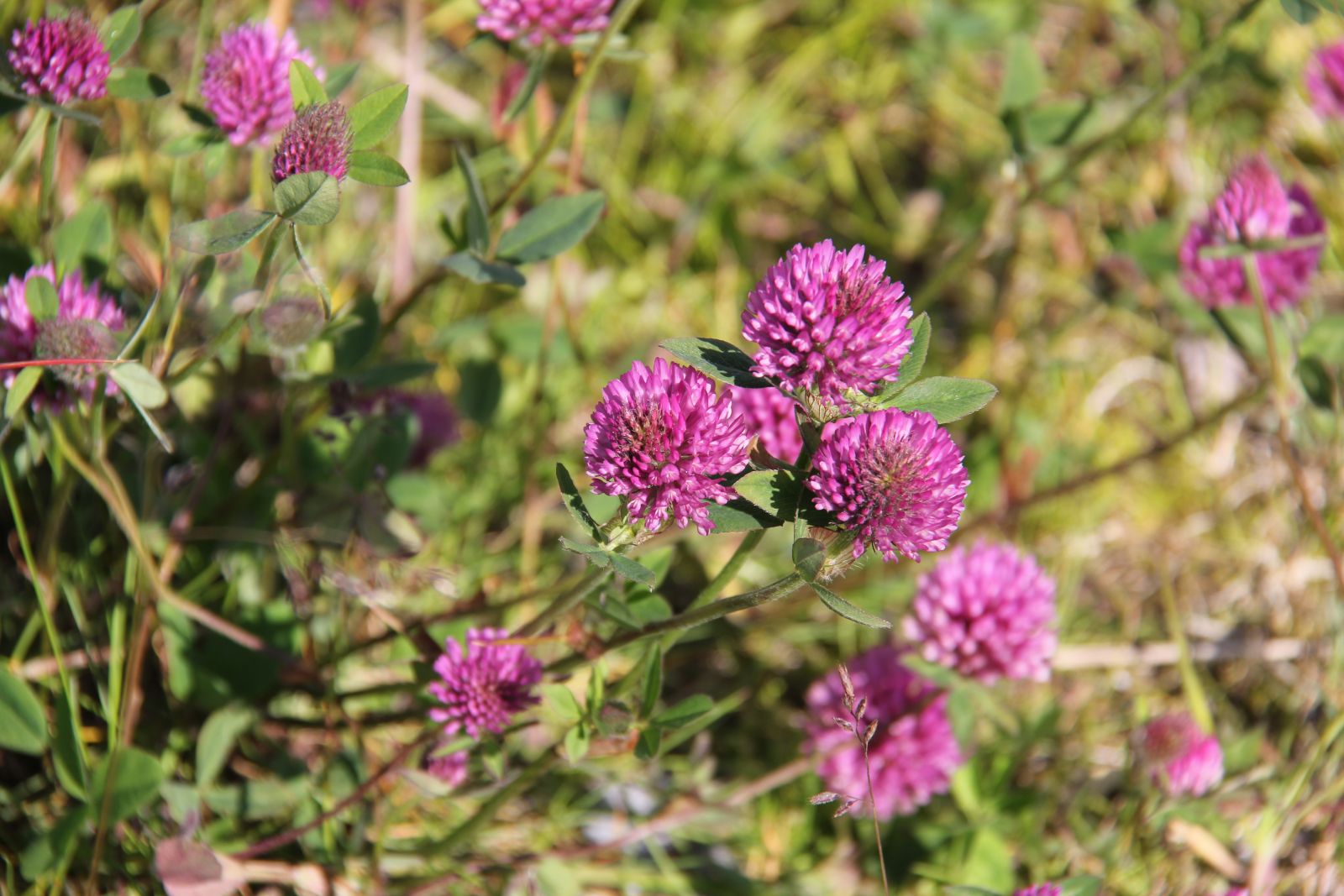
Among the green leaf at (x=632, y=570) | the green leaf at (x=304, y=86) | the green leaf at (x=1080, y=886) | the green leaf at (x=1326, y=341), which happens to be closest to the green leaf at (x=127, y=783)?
the green leaf at (x=632, y=570)

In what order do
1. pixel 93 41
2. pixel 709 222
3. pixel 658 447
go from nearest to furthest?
pixel 658 447 → pixel 93 41 → pixel 709 222

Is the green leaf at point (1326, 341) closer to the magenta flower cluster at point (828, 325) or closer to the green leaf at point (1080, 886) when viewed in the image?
the green leaf at point (1080, 886)

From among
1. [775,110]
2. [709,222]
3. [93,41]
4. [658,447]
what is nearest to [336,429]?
[93,41]

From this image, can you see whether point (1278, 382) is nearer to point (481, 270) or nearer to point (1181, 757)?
point (1181, 757)

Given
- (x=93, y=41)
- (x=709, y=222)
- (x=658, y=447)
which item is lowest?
(x=658, y=447)

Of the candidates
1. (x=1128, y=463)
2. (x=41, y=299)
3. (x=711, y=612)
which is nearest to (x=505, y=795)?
(x=711, y=612)

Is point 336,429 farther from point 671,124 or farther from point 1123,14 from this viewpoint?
point 1123,14
